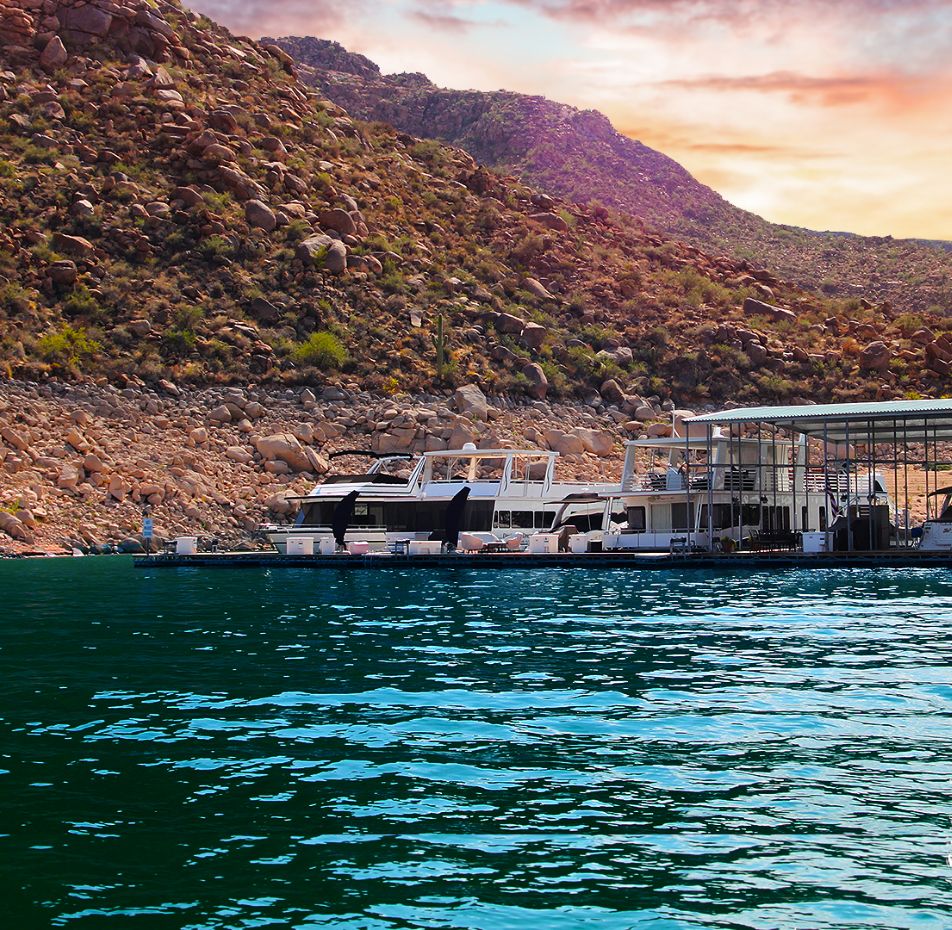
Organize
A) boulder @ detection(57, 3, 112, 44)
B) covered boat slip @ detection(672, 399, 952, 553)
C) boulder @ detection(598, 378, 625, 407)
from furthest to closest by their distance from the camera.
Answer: boulder @ detection(57, 3, 112, 44) → boulder @ detection(598, 378, 625, 407) → covered boat slip @ detection(672, 399, 952, 553)

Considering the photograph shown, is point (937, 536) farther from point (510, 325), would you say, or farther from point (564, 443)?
point (510, 325)

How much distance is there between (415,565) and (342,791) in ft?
119

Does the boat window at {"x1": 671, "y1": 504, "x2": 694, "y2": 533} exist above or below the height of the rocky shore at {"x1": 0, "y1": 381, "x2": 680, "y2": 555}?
below

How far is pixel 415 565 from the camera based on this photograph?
48406 millimetres

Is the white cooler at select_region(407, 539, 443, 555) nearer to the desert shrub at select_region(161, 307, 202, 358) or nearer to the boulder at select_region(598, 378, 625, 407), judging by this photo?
the desert shrub at select_region(161, 307, 202, 358)

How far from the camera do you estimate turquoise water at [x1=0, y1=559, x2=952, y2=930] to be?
9.17 metres

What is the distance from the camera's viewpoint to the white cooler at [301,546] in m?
50.5

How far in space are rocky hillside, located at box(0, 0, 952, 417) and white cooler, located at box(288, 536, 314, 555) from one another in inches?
850

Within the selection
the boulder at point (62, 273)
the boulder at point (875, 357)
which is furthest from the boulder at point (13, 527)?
the boulder at point (875, 357)

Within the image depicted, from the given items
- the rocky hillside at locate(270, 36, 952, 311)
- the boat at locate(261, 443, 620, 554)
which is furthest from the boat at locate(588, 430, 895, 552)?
the rocky hillside at locate(270, 36, 952, 311)

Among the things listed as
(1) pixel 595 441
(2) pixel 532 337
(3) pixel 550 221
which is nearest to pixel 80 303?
(2) pixel 532 337

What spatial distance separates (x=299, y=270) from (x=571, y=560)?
39877 mm

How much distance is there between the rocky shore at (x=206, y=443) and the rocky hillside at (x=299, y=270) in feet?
7.54

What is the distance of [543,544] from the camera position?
161ft
